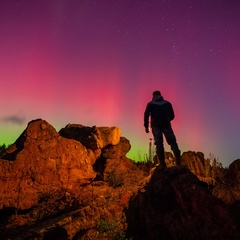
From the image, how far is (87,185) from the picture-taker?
34.0 feet

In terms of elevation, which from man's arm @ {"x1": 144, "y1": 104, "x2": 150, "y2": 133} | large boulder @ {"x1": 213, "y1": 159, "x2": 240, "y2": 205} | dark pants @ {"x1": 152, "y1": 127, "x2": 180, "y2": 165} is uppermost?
man's arm @ {"x1": 144, "y1": 104, "x2": 150, "y2": 133}

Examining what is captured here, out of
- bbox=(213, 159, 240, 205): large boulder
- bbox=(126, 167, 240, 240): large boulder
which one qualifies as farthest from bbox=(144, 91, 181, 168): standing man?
bbox=(213, 159, 240, 205): large boulder

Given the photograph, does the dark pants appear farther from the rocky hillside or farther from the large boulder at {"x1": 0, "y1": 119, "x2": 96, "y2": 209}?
the large boulder at {"x1": 0, "y1": 119, "x2": 96, "y2": 209}

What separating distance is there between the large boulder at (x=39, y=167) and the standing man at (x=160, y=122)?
3.50m

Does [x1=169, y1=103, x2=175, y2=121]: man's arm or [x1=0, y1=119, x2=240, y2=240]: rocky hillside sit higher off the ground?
[x1=169, y1=103, x2=175, y2=121]: man's arm

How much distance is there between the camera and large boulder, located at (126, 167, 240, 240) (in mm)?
4971

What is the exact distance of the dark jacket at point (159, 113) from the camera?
321 inches

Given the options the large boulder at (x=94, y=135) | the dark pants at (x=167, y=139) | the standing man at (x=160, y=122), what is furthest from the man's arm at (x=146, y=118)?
the large boulder at (x=94, y=135)

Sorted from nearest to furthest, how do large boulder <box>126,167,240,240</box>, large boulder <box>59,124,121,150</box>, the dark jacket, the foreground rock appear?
large boulder <box>126,167,240,240</box> → the dark jacket → the foreground rock → large boulder <box>59,124,121,150</box>

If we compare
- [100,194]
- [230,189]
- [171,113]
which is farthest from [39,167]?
[230,189]

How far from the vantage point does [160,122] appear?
26.9 feet

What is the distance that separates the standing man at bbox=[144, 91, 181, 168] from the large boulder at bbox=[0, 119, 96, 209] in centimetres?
350

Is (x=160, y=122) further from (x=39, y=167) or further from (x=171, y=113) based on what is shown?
(x=39, y=167)

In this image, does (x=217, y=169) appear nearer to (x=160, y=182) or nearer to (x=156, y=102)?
(x=156, y=102)
